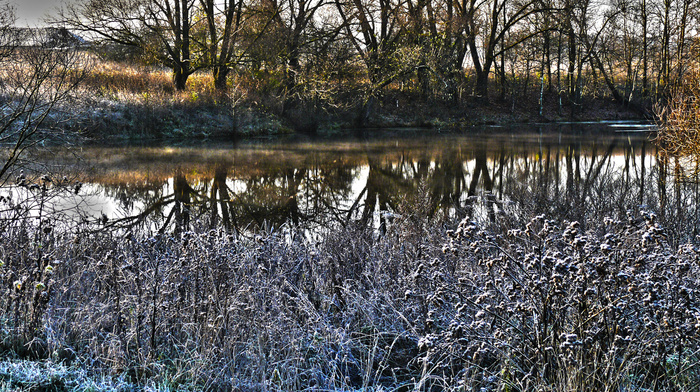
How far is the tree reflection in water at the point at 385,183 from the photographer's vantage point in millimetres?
8617

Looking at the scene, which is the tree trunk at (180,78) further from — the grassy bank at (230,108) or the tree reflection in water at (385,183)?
the tree reflection in water at (385,183)

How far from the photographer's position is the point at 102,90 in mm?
22812

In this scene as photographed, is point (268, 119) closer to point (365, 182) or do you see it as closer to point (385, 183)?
point (365, 182)

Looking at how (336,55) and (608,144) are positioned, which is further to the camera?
(336,55)

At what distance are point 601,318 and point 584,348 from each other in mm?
311

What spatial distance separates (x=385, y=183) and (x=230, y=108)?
13.8 m

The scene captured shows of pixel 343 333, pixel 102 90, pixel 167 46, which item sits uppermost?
pixel 167 46

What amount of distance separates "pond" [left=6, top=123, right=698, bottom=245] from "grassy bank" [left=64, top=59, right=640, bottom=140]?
2702 millimetres

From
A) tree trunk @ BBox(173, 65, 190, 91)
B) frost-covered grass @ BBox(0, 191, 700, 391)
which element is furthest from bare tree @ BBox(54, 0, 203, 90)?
frost-covered grass @ BBox(0, 191, 700, 391)

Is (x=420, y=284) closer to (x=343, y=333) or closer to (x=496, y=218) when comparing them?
(x=343, y=333)

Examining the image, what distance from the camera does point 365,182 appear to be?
536 inches

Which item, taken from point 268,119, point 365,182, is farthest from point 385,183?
point 268,119

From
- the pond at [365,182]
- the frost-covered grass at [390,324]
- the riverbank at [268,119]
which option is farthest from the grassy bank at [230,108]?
the frost-covered grass at [390,324]

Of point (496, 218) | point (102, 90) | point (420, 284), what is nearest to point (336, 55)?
point (102, 90)
